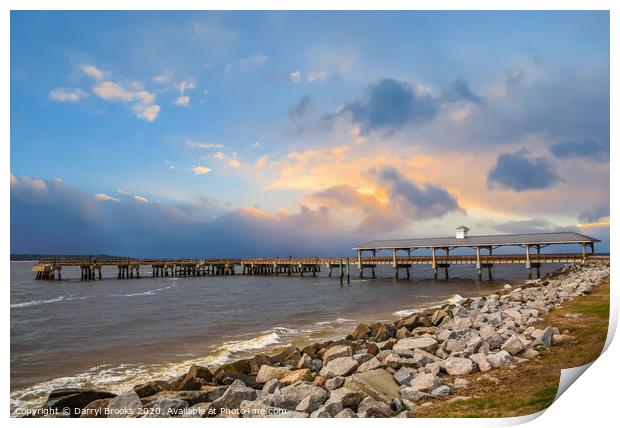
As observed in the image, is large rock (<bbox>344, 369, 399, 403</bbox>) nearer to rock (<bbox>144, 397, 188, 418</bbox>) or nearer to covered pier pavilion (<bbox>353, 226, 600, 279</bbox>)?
rock (<bbox>144, 397, 188, 418</bbox>)

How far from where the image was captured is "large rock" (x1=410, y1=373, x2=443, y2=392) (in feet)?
25.2

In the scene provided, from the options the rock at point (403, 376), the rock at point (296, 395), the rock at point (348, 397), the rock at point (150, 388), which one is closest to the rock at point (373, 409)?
the rock at point (348, 397)

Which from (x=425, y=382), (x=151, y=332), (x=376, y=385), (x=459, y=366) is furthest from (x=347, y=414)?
(x=151, y=332)

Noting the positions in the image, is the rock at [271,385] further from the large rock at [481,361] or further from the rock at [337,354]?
the large rock at [481,361]

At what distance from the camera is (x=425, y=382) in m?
7.78

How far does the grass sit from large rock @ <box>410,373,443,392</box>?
44 centimetres

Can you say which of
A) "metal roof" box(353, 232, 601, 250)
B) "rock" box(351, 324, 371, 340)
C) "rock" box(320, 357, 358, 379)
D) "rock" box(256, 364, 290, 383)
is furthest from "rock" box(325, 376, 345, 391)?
"metal roof" box(353, 232, 601, 250)

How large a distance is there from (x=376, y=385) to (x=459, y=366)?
6.81ft

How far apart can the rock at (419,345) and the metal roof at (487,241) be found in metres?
34.3

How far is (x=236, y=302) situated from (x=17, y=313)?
13372 millimetres

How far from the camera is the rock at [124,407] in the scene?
7477 mm
